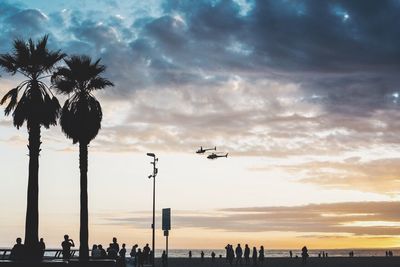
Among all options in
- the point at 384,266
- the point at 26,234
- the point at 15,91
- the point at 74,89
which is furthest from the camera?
the point at 384,266

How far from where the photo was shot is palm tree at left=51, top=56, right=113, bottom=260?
1512 inches

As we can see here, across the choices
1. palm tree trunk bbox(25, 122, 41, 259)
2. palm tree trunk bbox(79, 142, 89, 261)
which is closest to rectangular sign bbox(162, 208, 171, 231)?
palm tree trunk bbox(79, 142, 89, 261)

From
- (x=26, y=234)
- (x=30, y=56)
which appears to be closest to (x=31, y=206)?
(x=26, y=234)

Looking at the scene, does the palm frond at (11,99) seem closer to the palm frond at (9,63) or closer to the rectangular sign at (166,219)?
the palm frond at (9,63)

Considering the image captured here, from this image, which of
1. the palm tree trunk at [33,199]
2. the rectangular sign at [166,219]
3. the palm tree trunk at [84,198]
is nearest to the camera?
the palm tree trunk at [33,199]

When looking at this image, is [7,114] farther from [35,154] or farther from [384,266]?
[384,266]

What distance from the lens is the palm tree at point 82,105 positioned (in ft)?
126

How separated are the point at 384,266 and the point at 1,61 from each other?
36559mm

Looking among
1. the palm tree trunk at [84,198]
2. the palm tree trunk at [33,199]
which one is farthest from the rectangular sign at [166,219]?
the palm tree trunk at [33,199]

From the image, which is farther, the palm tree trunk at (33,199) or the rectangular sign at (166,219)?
the rectangular sign at (166,219)

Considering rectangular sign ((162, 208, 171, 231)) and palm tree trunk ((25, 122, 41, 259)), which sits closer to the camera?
palm tree trunk ((25, 122, 41, 259))

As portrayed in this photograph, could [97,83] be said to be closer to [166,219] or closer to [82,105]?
[82,105]

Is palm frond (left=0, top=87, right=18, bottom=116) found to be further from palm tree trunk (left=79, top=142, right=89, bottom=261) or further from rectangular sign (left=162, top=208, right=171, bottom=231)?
rectangular sign (left=162, top=208, right=171, bottom=231)

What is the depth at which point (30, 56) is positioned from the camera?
36344 millimetres
